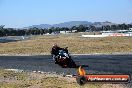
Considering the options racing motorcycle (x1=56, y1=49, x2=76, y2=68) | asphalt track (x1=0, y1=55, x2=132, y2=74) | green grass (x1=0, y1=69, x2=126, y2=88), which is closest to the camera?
green grass (x1=0, y1=69, x2=126, y2=88)

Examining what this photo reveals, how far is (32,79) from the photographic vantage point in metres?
20.8

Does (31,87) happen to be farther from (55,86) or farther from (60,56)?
(60,56)

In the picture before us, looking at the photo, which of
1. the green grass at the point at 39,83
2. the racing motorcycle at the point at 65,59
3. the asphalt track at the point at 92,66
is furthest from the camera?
the racing motorcycle at the point at 65,59

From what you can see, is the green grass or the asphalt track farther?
the asphalt track

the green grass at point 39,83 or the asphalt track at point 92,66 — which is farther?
the asphalt track at point 92,66

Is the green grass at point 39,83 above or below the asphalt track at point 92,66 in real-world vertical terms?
above

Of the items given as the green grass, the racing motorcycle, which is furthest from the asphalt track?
the green grass

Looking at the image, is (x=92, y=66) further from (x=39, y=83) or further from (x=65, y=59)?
(x=39, y=83)

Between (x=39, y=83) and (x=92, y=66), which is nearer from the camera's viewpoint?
(x=39, y=83)

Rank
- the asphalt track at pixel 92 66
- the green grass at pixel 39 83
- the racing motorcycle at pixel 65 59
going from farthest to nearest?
the racing motorcycle at pixel 65 59, the asphalt track at pixel 92 66, the green grass at pixel 39 83

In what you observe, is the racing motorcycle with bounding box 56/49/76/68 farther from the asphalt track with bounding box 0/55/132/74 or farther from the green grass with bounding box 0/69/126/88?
the green grass with bounding box 0/69/126/88

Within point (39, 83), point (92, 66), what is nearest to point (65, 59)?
point (92, 66)

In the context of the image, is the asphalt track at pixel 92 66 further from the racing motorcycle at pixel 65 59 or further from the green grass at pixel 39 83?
the green grass at pixel 39 83

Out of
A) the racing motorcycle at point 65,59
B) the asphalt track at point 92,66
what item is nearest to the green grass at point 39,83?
the asphalt track at point 92,66
